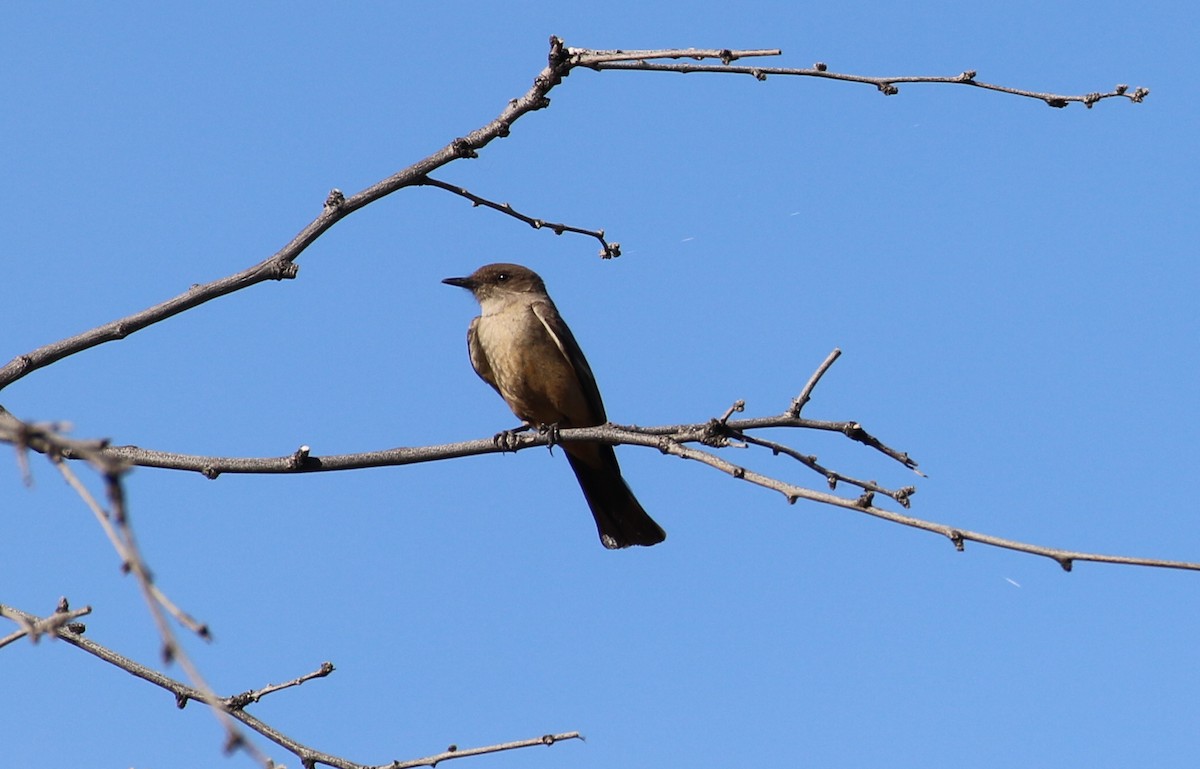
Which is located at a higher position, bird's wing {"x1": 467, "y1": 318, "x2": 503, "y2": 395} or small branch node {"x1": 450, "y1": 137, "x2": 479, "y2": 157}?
bird's wing {"x1": 467, "y1": 318, "x2": 503, "y2": 395}

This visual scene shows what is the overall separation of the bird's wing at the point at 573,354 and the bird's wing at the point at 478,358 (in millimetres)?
435

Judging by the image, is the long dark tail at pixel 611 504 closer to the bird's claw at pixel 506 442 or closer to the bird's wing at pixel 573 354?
the bird's wing at pixel 573 354

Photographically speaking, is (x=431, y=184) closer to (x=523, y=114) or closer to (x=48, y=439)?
(x=523, y=114)

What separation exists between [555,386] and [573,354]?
34cm

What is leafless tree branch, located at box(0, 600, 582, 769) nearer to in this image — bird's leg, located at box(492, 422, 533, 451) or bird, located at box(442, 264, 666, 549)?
bird's leg, located at box(492, 422, 533, 451)

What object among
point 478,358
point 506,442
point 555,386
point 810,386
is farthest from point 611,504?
point 810,386

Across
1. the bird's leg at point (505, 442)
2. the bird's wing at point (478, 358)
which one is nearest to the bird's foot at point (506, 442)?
the bird's leg at point (505, 442)

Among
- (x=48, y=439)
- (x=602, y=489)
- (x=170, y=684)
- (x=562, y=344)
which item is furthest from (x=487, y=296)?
(x=48, y=439)

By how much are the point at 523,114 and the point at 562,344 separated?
11.5 feet

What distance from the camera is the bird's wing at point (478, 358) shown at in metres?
8.27

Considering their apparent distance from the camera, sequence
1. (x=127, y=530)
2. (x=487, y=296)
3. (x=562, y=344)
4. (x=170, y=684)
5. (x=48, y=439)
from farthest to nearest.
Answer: (x=487, y=296)
(x=562, y=344)
(x=170, y=684)
(x=48, y=439)
(x=127, y=530)

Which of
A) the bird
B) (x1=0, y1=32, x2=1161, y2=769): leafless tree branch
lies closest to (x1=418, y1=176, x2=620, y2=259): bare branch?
(x1=0, y1=32, x2=1161, y2=769): leafless tree branch

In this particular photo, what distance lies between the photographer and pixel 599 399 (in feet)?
26.7

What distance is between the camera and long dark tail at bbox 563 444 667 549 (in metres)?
8.13
